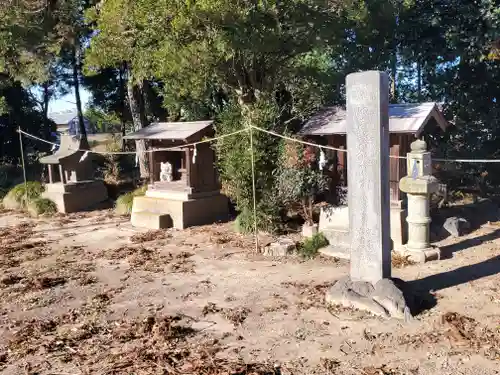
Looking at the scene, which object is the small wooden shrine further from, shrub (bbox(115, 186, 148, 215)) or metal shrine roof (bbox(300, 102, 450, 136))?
shrub (bbox(115, 186, 148, 215))

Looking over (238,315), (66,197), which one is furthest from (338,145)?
(66,197)

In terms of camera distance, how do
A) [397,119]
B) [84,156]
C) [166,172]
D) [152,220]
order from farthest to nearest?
[84,156] → [166,172] → [152,220] → [397,119]

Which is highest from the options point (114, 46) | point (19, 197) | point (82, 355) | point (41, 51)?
point (41, 51)

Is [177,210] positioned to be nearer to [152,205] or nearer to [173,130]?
[152,205]

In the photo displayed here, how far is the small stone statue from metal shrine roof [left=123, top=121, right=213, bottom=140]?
0.79 metres

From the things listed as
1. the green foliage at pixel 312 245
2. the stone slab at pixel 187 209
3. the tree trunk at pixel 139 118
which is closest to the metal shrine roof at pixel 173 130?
the stone slab at pixel 187 209

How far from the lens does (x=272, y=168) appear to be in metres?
10.0

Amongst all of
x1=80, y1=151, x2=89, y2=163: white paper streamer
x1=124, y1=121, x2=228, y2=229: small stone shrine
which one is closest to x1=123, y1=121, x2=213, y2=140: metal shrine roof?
x1=124, y1=121, x2=228, y2=229: small stone shrine

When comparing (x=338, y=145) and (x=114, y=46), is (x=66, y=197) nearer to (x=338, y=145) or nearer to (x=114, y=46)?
(x=114, y=46)

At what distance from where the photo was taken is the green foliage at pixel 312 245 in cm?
870

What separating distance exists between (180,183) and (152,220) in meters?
1.15

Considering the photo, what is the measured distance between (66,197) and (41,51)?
5010 millimetres

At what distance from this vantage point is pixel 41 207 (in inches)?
575

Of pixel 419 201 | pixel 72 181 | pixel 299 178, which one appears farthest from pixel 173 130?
pixel 419 201
